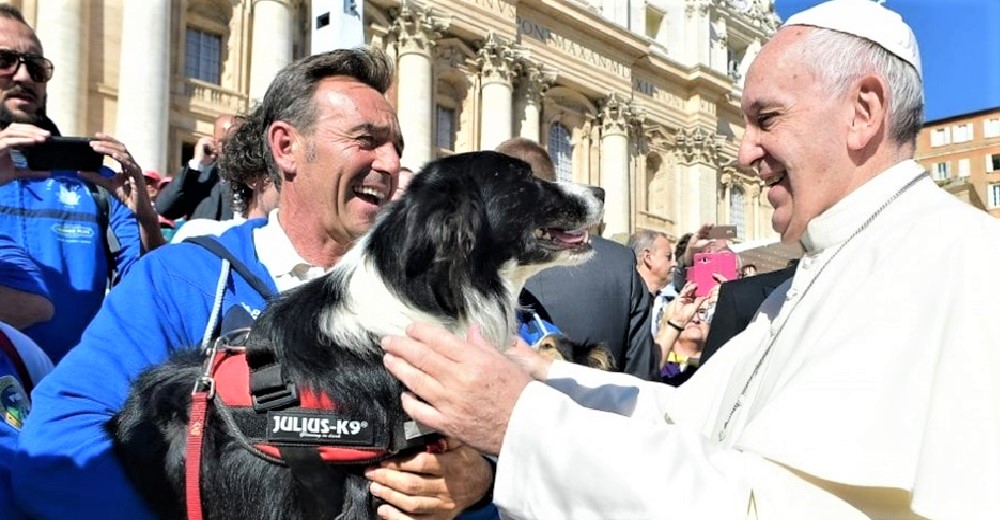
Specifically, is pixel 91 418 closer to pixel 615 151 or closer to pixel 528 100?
pixel 528 100

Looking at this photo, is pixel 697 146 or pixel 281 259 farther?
pixel 697 146

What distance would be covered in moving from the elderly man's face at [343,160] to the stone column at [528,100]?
2674cm

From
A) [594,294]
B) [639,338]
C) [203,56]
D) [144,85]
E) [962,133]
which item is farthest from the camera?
[962,133]

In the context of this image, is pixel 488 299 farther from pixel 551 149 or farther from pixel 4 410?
pixel 551 149

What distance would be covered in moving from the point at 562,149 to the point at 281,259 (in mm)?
30515

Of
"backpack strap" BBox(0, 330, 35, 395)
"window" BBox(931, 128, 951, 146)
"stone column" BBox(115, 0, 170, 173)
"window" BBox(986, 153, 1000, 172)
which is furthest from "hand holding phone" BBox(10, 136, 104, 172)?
"window" BBox(931, 128, 951, 146)

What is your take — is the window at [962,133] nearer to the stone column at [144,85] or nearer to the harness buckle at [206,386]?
the stone column at [144,85]

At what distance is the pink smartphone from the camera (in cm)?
773

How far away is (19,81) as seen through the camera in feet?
11.6

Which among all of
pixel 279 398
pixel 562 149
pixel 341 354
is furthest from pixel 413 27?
pixel 279 398

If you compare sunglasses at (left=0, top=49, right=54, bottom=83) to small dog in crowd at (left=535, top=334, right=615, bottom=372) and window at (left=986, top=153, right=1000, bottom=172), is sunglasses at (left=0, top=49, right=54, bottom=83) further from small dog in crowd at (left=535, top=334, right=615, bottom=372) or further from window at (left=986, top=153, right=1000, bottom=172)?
window at (left=986, top=153, right=1000, bottom=172)

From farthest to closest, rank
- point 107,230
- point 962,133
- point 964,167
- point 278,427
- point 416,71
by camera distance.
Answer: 1. point 962,133
2. point 964,167
3. point 416,71
4. point 107,230
5. point 278,427

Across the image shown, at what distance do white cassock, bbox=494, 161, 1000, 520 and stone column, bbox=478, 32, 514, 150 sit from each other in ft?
85.4

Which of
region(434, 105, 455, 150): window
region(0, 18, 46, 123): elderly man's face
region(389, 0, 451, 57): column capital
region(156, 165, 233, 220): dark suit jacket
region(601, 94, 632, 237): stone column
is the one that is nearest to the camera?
region(0, 18, 46, 123): elderly man's face
